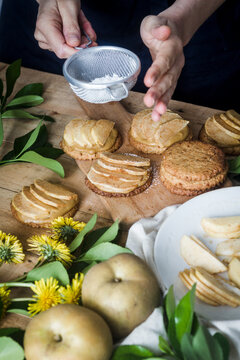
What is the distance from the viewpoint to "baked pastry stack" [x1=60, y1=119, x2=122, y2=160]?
1631mm

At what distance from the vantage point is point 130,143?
1.71 metres

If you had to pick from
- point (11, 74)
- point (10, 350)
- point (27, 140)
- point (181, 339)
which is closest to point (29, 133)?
point (27, 140)

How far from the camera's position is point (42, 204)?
1.37 m

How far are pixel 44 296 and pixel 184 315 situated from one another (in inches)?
13.8

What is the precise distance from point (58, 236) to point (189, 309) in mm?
536

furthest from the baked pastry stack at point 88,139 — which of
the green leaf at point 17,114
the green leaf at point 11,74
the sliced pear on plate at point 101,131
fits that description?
the green leaf at point 11,74

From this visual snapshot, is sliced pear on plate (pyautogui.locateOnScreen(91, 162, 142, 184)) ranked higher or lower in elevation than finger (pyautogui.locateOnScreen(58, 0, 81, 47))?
lower

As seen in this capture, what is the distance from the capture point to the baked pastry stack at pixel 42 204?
135 cm

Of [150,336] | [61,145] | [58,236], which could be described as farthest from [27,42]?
[150,336]

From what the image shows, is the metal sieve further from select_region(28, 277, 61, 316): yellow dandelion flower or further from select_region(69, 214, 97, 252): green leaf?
select_region(28, 277, 61, 316): yellow dandelion flower

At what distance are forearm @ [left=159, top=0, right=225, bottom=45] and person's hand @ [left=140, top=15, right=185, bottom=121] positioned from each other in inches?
2.1

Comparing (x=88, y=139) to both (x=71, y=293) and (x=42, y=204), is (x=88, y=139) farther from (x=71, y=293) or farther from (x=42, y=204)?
(x=71, y=293)

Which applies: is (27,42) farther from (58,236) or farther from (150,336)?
(150,336)

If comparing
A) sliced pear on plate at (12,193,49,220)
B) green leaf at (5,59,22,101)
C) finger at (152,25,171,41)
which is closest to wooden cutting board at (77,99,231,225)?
sliced pear on plate at (12,193,49,220)
